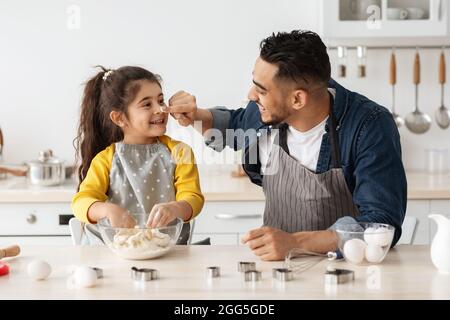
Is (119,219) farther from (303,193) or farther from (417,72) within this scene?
(417,72)

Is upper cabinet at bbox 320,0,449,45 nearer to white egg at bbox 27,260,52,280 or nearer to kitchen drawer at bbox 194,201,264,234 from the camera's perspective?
kitchen drawer at bbox 194,201,264,234

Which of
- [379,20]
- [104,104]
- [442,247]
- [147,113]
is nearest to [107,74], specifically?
[104,104]

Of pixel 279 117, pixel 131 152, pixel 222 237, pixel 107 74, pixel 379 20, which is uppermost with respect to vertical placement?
pixel 379 20

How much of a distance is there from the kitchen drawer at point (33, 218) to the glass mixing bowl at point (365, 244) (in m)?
1.75

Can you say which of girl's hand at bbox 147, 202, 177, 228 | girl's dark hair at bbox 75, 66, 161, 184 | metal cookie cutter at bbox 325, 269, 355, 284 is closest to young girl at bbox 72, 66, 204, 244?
girl's dark hair at bbox 75, 66, 161, 184

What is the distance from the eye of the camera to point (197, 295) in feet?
5.63

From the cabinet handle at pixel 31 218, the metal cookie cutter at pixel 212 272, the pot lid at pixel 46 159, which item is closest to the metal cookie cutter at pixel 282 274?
the metal cookie cutter at pixel 212 272

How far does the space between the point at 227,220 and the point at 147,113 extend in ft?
3.59

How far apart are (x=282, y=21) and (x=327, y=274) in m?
2.26

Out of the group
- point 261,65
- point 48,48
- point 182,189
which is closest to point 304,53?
point 261,65

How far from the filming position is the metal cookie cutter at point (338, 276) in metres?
1.78

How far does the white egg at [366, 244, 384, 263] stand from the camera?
1937 mm

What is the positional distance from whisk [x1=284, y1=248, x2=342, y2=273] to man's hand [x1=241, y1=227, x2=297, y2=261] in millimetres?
19

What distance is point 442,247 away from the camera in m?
1.86
